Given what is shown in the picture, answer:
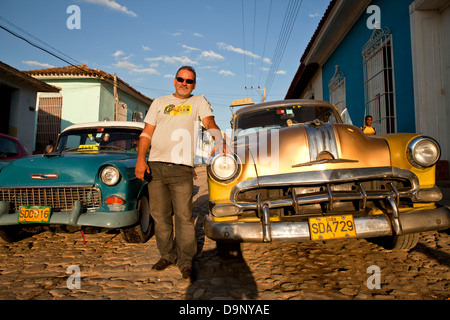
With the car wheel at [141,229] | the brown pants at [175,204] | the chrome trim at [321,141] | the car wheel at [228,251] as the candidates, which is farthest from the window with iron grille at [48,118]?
the chrome trim at [321,141]

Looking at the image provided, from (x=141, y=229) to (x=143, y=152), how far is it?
1179 mm

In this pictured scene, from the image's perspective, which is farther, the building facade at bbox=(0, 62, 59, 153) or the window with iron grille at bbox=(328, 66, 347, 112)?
the building facade at bbox=(0, 62, 59, 153)

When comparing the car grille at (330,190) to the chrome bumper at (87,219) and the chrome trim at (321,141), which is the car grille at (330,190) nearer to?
the chrome trim at (321,141)

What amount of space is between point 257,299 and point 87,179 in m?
2.02

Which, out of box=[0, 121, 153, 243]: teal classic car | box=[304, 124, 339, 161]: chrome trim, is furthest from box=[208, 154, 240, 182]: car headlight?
box=[0, 121, 153, 243]: teal classic car

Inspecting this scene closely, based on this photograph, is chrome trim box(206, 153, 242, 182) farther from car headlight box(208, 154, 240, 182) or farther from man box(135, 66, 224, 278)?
man box(135, 66, 224, 278)

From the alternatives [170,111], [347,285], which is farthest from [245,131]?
[347,285]

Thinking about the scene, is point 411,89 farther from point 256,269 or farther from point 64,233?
point 64,233

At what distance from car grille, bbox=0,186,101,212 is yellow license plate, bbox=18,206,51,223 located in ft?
0.32

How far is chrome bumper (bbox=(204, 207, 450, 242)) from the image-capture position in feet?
6.29

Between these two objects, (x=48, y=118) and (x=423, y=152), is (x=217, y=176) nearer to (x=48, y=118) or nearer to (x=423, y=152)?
(x=423, y=152)

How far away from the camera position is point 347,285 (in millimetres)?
1898

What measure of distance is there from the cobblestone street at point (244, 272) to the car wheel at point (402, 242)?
0.22ft
